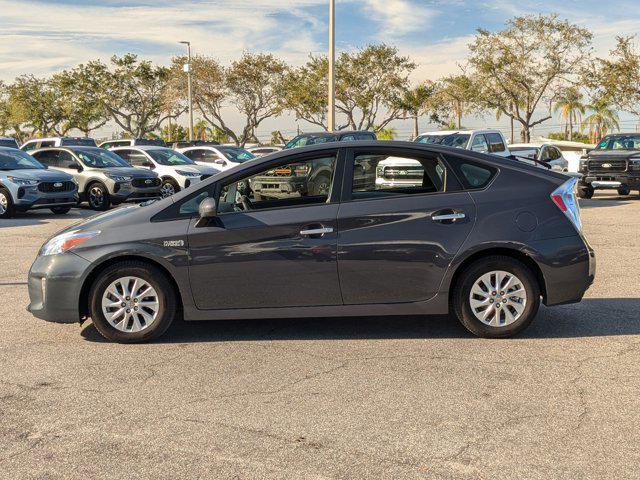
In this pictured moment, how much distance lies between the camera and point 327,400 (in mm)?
4918

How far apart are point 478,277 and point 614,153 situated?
17520mm

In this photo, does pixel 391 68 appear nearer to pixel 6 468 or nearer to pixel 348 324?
pixel 348 324

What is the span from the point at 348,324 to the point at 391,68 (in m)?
44.8

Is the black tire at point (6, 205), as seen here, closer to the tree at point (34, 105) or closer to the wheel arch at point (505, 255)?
the wheel arch at point (505, 255)

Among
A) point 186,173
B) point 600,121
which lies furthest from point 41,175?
point 600,121

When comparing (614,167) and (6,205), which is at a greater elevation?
(614,167)

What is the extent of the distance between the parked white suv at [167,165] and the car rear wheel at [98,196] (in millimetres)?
2093

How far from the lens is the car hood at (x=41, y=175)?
17.9 m

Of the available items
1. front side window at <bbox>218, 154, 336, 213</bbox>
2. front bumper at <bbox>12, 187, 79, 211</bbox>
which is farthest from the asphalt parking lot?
front bumper at <bbox>12, 187, 79, 211</bbox>

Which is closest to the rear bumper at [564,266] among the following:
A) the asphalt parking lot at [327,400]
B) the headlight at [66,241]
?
the asphalt parking lot at [327,400]

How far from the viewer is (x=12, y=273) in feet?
32.7

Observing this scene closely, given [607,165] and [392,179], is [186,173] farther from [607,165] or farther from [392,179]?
[392,179]

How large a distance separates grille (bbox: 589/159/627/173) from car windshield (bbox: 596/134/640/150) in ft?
3.91

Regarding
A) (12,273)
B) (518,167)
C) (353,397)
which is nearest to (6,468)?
(353,397)
